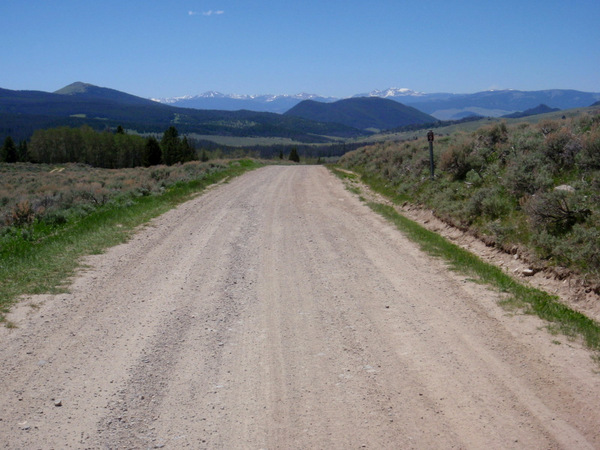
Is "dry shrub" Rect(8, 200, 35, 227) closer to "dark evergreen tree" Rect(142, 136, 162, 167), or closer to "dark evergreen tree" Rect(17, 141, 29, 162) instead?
"dark evergreen tree" Rect(142, 136, 162, 167)

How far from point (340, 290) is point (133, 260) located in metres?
4.02

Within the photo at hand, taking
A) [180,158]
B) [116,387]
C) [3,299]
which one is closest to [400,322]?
[116,387]

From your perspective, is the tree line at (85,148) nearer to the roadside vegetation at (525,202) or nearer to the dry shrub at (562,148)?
the roadside vegetation at (525,202)

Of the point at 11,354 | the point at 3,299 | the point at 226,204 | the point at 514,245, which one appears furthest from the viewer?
the point at 226,204

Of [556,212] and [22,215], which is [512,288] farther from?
[22,215]

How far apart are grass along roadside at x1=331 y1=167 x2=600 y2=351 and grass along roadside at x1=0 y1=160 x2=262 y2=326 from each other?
623 centimetres

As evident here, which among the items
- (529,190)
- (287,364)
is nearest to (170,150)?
(529,190)

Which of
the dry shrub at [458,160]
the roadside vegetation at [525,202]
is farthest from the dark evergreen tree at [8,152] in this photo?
the dry shrub at [458,160]

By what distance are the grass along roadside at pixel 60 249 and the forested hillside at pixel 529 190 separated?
295 inches

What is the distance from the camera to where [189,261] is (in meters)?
8.55

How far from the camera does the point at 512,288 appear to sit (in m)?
6.82

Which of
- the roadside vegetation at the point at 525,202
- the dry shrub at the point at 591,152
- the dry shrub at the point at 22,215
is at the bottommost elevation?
the dry shrub at the point at 22,215

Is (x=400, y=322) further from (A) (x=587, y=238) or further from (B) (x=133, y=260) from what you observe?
(B) (x=133, y=260)

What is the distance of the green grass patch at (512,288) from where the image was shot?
5398mm
